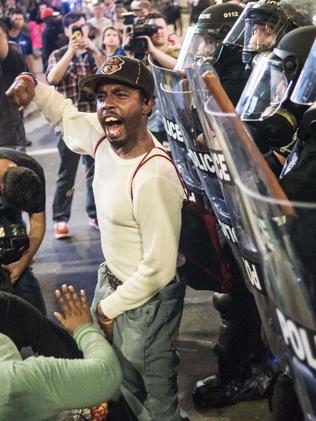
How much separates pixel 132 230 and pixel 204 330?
171 cm

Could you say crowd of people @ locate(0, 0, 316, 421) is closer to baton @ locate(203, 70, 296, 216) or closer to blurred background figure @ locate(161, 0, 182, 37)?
baton @ locate(203, 70, 296, 216)

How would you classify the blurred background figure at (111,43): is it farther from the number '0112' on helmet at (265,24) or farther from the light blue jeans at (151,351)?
the light blue jeans at (151,351)

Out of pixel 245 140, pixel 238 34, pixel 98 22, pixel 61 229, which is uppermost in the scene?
pixel 245 140

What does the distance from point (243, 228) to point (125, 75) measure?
32.7 inches

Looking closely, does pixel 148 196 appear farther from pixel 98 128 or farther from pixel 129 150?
pixel 98 128

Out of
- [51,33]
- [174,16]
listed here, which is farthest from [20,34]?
[174,16]

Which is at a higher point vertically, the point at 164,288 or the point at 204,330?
the point at 164,288

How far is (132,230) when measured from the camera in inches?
96.0

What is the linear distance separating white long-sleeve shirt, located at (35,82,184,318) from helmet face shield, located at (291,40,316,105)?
518mm

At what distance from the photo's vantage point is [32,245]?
3.30 metres

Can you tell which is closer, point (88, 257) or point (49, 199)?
point (88, 257)

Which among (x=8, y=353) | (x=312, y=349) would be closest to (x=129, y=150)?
(x=8, y=353)

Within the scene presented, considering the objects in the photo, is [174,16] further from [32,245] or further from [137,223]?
[137,223]

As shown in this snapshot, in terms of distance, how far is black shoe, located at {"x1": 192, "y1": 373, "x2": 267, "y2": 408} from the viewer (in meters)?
3.21
